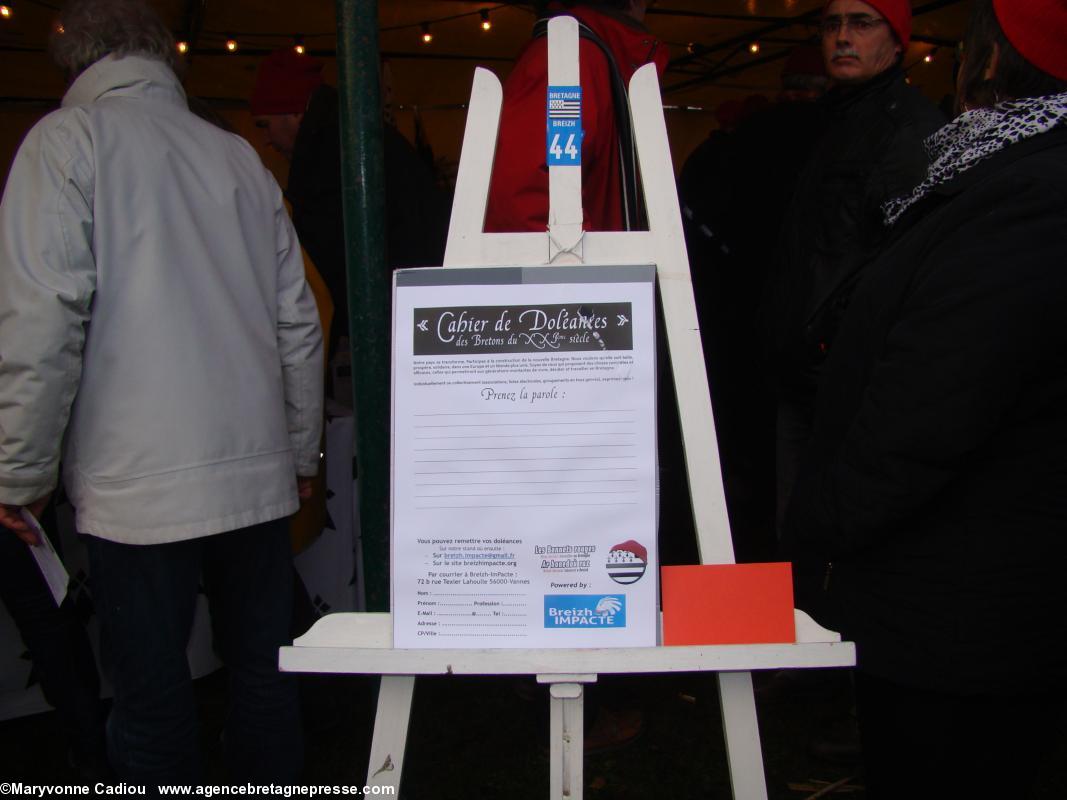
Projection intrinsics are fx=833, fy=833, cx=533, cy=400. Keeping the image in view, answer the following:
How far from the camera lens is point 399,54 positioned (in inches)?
211

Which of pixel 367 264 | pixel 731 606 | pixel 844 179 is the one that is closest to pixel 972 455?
pixel 731 606

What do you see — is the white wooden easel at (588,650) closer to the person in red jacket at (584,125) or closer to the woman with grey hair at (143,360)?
the person in red jacket at (584,125)

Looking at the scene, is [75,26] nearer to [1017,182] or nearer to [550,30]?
[550,30]

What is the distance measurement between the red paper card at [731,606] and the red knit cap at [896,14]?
4.66 ft

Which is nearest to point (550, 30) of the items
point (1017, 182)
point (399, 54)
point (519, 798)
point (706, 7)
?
point (1017, 182)

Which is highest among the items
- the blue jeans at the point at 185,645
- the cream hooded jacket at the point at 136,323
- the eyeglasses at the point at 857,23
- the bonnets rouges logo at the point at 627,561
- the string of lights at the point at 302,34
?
the string of lights at the point at 302,34

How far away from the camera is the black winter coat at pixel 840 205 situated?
1786 mm

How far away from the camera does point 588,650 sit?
1.14 meters

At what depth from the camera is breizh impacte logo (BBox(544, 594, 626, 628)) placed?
114 cm

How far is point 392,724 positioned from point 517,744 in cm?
121

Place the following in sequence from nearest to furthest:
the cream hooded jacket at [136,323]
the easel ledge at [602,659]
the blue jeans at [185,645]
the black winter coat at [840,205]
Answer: the easel ledge at [602,659]
the cream hooded jacket at [136,323]
the blue jeans at [185,645]
the black winter coat at [840,205]

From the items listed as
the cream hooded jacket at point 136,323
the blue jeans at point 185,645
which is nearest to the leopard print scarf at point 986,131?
the cream hooded jacket at point 136,323

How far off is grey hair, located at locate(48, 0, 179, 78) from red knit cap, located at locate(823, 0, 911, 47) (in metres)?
1.58

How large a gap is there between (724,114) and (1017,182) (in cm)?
309
